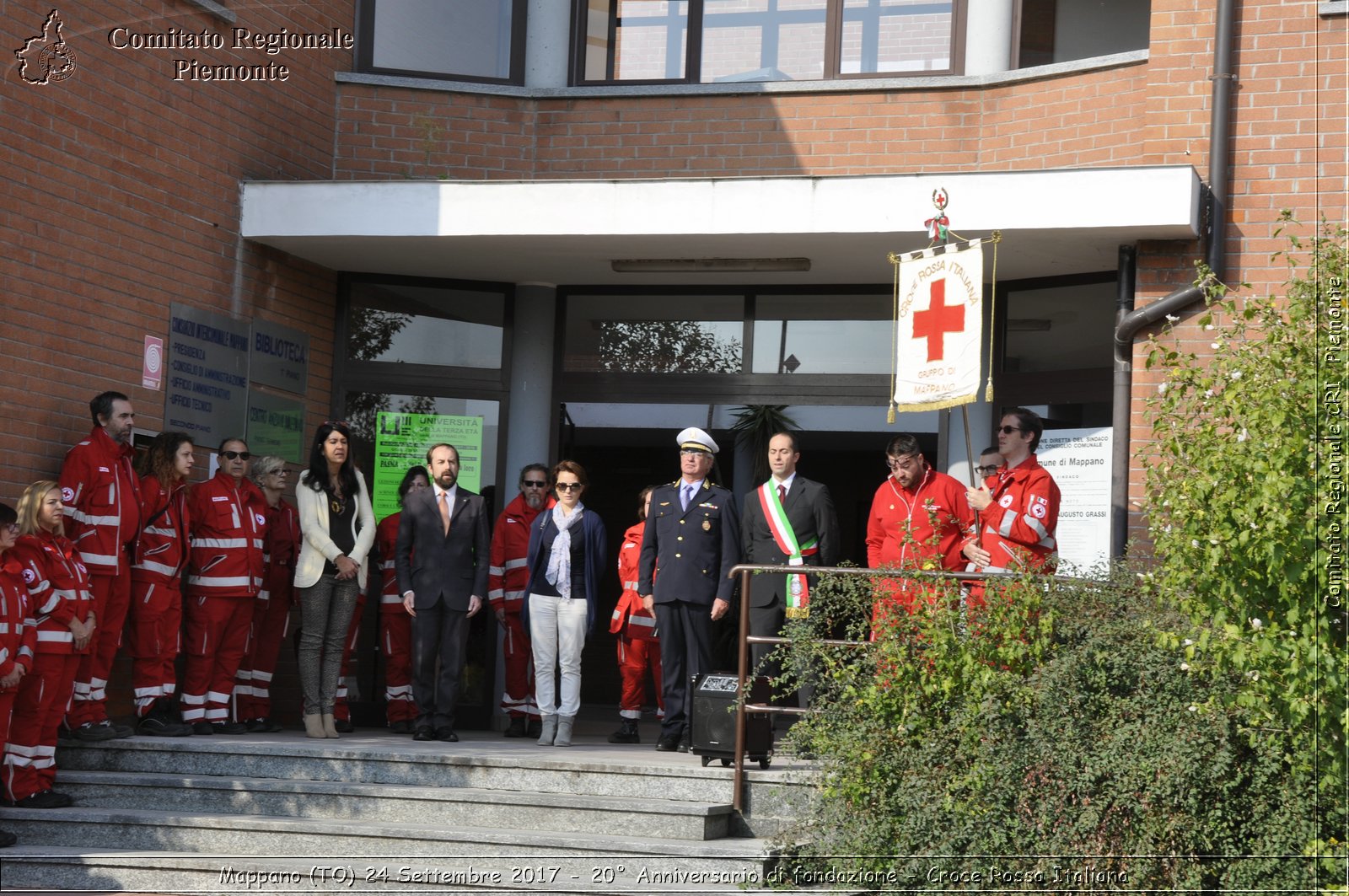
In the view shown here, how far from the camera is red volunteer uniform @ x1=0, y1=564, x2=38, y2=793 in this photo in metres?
7.82

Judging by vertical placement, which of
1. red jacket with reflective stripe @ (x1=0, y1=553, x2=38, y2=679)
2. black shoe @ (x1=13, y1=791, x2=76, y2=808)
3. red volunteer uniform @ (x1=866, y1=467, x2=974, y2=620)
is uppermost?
red volunteer uniform @ (x1=866, y1=467, x2=974, y2=620)

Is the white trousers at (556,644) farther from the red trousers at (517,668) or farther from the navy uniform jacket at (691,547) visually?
the red trousers at (517,668)

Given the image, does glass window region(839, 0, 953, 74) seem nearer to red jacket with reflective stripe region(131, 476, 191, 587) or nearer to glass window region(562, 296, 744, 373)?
glass window region(562, 296, 744, 373)

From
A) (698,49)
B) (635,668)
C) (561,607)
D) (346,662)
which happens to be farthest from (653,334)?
(346,662)

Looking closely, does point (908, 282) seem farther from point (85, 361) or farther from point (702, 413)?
point (85, 361)

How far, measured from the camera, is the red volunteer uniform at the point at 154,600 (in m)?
9.23

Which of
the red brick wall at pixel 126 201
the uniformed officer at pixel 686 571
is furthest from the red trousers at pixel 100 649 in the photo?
the uniformed officer at pixel 686 571

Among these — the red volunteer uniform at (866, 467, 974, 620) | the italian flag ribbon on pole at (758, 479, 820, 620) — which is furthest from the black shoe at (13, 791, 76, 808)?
the red volunteer uniform at (866, 467, 974, 620)

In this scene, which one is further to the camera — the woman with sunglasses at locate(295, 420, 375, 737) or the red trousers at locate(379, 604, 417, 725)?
the red trousers at locate(379, 604, 417, 725)

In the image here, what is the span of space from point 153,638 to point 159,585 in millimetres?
320

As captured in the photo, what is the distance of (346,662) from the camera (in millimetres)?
10695

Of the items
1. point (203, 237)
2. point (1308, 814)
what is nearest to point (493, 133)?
point (203, 237)

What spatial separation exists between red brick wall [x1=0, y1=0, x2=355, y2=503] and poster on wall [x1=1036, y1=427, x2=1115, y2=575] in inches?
219

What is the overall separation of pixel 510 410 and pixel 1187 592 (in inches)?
258
